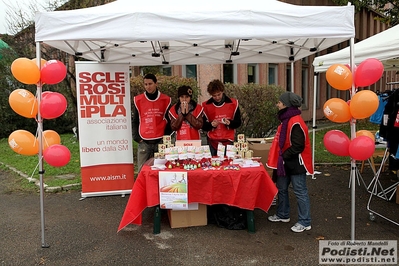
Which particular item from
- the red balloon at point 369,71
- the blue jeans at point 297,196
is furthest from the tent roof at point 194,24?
the blue jeans at point 297,196

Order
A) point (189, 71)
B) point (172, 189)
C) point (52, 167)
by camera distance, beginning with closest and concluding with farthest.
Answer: point (172, 189) < point (52, 167) < point (189, 71)

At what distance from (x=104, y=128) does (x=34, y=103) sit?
185cm

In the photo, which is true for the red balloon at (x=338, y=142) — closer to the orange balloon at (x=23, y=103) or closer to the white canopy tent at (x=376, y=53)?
the white canopy tent at (x=376, y=53)

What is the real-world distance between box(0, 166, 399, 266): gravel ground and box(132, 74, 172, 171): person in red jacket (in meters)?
1.01

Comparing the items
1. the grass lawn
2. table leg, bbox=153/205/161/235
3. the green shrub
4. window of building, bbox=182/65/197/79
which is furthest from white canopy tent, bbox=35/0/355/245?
window of building, bbox=182/65/197/79

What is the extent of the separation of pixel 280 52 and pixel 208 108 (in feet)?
6.04

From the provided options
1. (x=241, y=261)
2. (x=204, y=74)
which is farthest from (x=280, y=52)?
(x=204, y=74)

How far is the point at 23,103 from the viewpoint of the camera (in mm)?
3451

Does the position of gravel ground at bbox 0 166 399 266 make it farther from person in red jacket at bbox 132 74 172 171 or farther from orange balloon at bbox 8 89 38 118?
orange balloon at bbox 8 89 38 118

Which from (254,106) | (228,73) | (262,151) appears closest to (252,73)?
(228,73)

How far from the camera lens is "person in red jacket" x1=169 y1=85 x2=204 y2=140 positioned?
4430mm

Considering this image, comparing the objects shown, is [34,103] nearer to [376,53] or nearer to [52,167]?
[376,53]

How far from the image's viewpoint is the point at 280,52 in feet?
18.7

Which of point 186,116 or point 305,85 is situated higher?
point 305,85
